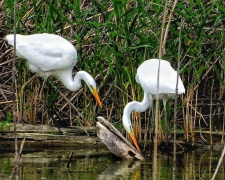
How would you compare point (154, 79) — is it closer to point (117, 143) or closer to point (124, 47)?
point (124, 47)

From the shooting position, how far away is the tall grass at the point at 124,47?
7.84 m

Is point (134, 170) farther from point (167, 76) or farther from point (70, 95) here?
point (70, 95)

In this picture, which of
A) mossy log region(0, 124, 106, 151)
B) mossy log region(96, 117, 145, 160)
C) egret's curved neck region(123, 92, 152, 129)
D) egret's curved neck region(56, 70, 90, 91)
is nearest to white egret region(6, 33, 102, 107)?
egret's curved neck region(56, 70, 90, 91)

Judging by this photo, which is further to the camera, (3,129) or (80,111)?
(80,111)

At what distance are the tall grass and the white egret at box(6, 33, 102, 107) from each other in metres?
0.14

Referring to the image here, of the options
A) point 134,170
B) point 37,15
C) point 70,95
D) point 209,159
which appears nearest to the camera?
point 134,170

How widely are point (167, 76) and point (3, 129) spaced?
1973 millimetres

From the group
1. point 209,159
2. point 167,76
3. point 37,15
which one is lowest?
point 209,159

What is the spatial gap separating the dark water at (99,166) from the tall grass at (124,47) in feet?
1.71

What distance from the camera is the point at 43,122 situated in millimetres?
9203

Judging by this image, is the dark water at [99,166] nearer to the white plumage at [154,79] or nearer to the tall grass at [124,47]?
the tall grass at [124,47]

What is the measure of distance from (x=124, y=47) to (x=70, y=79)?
1.44 meters

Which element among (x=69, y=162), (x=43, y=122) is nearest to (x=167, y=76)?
(x=69, y=162)

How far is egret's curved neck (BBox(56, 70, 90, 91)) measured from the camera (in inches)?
339
